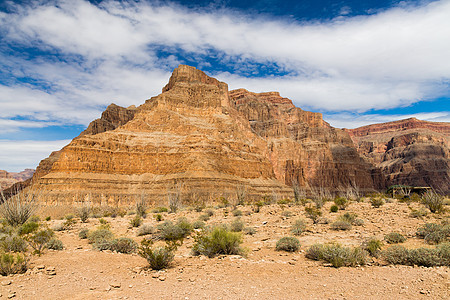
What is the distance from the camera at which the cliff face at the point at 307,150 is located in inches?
4914

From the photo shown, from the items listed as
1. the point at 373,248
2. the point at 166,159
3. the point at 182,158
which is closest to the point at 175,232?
the point at 373,248

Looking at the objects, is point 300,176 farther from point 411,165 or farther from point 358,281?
point 358,281

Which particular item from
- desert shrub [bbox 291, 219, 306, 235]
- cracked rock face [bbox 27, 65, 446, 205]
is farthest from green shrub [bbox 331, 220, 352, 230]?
cracked rock face [bbox 27, 65, 446, 205]

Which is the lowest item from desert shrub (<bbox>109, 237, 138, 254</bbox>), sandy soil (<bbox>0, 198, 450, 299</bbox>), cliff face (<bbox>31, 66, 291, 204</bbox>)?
sandy soil (<bbox>0, 198, 450, 299</bbox>)

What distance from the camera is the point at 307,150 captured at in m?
135

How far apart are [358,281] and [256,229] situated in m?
8.99

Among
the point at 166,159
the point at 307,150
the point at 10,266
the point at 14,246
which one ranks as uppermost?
the point at 307,150

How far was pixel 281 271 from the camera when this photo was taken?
915cm

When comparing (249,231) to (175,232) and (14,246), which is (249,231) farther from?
(14,246)

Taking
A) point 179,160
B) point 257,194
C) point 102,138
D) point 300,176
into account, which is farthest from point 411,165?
point 102,138

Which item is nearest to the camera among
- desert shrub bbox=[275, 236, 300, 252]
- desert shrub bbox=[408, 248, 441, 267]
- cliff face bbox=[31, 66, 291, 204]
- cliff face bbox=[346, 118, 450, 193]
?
desert shrub bbox=[408, 248, 441, 267]

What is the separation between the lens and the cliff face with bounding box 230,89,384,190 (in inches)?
4914

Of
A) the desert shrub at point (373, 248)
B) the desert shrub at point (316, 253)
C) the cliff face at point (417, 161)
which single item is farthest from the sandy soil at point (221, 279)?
the cliff face at point (417, 161)

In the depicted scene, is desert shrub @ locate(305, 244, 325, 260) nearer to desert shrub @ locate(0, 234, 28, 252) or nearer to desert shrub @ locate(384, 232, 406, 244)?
desert shrub @ locate(384, 232, 406, 244)
